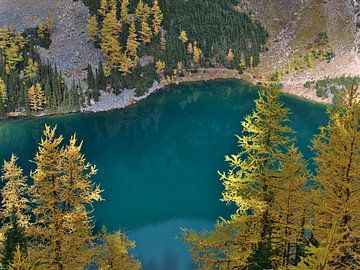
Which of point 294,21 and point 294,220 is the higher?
point 294,21

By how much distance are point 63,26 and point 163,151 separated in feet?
223

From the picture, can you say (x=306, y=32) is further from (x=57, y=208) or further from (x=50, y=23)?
(x=57, y=208)

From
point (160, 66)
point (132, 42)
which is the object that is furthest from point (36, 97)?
point (160, 66)

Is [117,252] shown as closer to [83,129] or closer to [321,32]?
[83,129]

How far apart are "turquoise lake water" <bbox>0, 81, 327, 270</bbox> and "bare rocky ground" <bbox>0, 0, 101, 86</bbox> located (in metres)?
22.5

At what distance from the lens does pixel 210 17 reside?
148500 mm

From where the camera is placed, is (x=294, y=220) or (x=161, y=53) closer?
(x=294, y=220)

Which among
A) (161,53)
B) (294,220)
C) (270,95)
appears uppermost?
(161,53)

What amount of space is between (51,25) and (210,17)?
53730 millimetres

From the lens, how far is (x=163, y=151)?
288 feet

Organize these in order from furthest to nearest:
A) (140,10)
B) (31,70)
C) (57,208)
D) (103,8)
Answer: (140,10)
(103,8)
(31,70)
(57,208)

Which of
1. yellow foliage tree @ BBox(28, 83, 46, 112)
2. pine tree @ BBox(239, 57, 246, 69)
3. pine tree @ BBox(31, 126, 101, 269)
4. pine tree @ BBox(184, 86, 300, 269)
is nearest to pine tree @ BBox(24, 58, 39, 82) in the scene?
yellow foliage tree @ BBox(28, 83, 46, 112)

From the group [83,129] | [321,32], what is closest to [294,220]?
[83,129]

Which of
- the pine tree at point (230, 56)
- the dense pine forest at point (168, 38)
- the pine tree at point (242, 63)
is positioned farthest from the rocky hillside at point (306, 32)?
the pine tree at point (230, 56)
